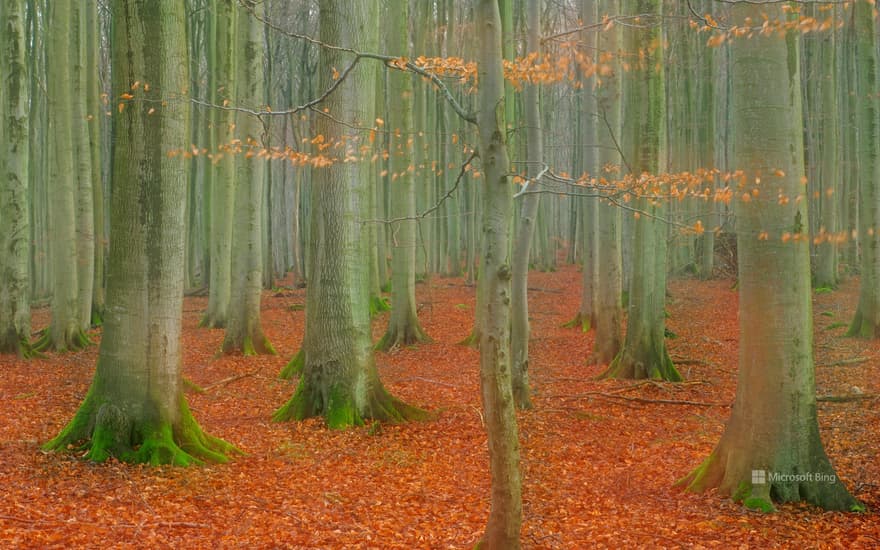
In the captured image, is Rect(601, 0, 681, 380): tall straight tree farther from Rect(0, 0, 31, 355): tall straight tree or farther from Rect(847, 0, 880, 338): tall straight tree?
Rect(0, 0, 31, 355): tall straight tree

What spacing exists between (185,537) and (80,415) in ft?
7.34

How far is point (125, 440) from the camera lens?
632cm

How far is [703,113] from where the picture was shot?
2338 cm

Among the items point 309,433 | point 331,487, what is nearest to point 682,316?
point 309,433

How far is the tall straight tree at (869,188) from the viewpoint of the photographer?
12961mm

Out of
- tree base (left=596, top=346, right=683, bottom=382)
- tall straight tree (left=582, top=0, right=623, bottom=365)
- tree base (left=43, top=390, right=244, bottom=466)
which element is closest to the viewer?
tree base (left=43, top=390, right=244, bottom=466)

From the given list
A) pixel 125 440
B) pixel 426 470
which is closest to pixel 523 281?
pixel 426 470

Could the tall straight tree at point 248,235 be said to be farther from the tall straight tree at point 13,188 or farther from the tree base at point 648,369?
the tree base at point 648,369

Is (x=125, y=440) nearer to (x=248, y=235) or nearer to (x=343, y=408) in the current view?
(x=343, y=408)

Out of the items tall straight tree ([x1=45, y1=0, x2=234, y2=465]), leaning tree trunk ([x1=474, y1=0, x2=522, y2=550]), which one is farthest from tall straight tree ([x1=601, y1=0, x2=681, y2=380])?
leaning tree trunk ([x1=474, y1=0, x2=522, y2=550])

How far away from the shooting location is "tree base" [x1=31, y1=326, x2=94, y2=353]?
40.5 ft

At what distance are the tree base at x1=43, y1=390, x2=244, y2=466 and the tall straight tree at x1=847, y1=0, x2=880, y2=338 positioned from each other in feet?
37.8

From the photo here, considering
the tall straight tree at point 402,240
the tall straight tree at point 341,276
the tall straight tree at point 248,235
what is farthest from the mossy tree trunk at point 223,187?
the tall straight tree at point 341,276

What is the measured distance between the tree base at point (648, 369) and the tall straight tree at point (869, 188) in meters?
4.84
